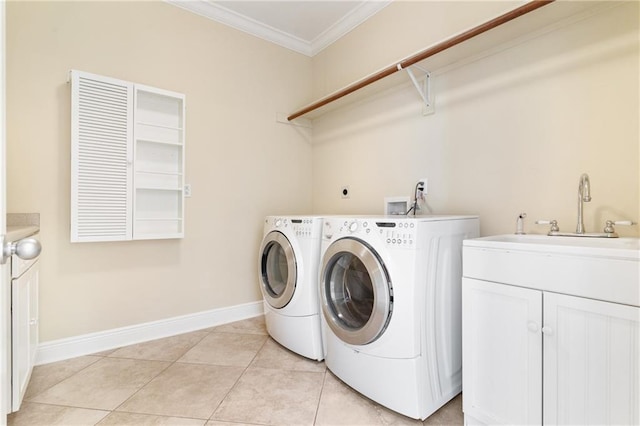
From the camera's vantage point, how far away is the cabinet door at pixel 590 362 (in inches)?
37.1

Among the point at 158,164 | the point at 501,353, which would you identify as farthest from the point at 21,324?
the point at 501,353

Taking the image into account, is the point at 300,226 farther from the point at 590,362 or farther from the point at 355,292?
the point at 590,362

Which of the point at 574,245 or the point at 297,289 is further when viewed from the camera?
the point at 297,289

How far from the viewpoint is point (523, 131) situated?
167 centimetres

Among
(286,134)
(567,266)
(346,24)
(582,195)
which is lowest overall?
(567,266)

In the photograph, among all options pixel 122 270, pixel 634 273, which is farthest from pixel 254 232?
pixel 634 273

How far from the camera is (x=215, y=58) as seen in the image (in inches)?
102

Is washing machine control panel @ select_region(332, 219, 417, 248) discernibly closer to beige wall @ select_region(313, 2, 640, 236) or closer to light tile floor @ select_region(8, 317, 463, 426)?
beige wall @ select_region(313, 2, 640, 236)

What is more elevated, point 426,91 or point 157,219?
point 426,91

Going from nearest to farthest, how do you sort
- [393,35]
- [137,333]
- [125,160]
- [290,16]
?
[125,160] < [137,333] < [393,35] < [290,16]

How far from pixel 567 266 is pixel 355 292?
3.11 feet

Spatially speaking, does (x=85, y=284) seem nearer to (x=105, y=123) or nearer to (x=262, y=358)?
(x=105, y=123)

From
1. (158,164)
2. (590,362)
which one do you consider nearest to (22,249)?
(590,362)

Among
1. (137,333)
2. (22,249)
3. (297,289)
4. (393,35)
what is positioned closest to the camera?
(22,249)
